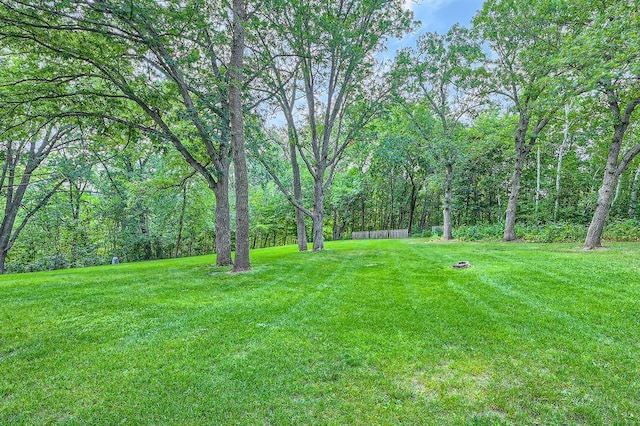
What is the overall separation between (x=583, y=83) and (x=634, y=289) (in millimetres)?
5816

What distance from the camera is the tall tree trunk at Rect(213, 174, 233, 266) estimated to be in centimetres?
870

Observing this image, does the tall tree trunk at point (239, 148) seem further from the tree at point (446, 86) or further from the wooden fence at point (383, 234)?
the wooden fence at point (383, 234)

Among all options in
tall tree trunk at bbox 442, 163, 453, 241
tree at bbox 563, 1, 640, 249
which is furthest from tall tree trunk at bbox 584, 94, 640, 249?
tall tree trunk at bbox 442, 163, 453, 241

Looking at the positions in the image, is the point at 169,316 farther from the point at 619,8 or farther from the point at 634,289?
the point at 619,8

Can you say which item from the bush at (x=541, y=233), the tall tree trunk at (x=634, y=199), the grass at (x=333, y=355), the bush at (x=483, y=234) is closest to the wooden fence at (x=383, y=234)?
the bush at (x=483, y=234)

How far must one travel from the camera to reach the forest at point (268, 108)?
22.4ft

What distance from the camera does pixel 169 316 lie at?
406 centimetres

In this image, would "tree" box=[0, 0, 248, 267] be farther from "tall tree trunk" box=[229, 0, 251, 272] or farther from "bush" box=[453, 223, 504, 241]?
→ "bush" box=[453, 223, 504, 241]

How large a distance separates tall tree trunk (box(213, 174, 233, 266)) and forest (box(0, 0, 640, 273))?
0.16 feet

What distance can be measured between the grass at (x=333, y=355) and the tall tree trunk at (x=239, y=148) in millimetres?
2327

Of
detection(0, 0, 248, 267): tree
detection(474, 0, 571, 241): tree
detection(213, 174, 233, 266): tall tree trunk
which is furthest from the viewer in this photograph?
detection(474, 0, 571, 241): tree

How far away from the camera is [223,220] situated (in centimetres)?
882

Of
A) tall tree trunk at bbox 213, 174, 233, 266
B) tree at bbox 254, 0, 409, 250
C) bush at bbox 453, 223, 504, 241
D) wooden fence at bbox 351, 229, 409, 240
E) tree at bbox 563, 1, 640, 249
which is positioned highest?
tree at bbox 254, 0, 409, 250

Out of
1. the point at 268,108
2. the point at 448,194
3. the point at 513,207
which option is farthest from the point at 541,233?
the point at 268,108
